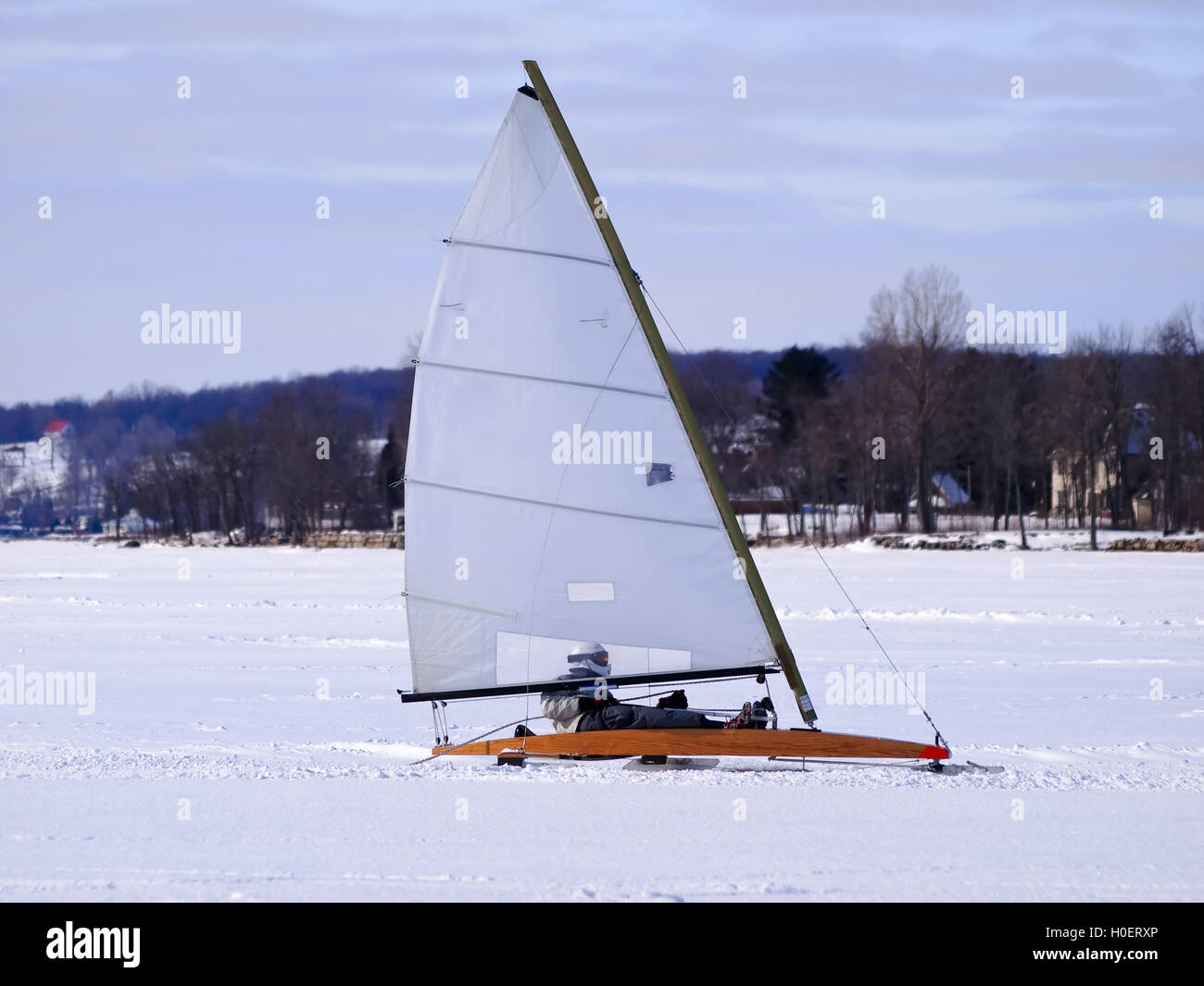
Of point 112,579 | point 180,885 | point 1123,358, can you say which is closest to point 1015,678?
point 180,885

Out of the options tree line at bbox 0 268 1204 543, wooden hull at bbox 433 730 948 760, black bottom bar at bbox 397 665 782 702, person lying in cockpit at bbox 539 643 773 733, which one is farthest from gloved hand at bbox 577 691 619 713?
tree line at bbox 0 268 1204 543

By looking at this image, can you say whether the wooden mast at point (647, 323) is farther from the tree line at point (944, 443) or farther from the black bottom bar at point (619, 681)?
the tree line at point (944, 443)

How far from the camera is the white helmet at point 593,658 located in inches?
377

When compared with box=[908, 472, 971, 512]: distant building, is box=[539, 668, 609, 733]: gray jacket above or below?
below

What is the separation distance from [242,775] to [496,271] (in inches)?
149

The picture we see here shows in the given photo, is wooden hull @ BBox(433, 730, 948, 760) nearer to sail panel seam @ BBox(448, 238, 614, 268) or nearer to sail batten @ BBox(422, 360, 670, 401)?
sail batten @ BBox(422, 360, 670, 401)

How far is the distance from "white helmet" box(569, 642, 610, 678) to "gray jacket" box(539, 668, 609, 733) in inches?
1.6

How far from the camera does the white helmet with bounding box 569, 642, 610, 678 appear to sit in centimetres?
957

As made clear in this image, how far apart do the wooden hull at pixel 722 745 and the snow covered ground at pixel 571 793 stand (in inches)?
6.8

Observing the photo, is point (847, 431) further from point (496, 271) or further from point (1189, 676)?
point (496, 271)

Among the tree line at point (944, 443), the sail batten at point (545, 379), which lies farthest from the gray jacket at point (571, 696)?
the tree line at point (944, 443)

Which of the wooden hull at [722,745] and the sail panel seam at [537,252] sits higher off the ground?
the sail panel seam at [537,252]

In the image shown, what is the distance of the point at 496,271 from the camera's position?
31.3ft

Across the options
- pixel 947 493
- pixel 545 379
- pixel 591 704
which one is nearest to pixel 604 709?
pixel 591 704
